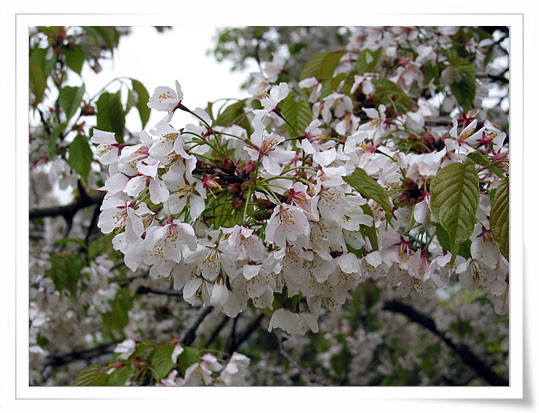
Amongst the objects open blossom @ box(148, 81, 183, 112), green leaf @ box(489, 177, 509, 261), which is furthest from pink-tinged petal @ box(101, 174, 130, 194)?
green leaf @ box(489, 177, 509, 261)

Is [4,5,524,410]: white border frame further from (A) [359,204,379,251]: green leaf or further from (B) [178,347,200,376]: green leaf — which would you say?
(B) [178,347,200,376]: green leaf

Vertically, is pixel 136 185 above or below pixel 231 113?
below

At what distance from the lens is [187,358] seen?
6.52 ft

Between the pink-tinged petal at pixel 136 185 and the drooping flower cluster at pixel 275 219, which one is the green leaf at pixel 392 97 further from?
the pink-tinged petal at pixel 136 185

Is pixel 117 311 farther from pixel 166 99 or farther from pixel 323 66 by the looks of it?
pixel 166 99

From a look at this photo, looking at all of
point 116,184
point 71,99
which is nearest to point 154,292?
point 71,99

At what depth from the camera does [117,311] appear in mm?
3232

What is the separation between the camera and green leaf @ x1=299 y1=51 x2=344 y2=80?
231 centimetres

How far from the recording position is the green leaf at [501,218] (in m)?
1.08

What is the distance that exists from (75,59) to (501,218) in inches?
89.4

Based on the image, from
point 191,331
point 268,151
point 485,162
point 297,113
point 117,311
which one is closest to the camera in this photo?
point 268,151
